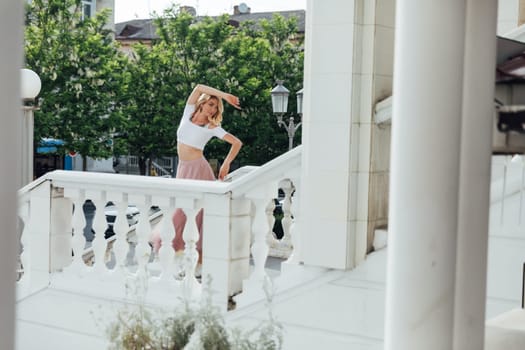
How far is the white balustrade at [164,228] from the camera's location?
4.41 meters

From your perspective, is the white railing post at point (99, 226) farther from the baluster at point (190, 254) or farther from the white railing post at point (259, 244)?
the white railing post at point (259, 244)

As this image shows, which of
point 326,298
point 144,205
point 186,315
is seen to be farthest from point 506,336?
point 144,205

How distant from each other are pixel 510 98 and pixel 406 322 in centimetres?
59

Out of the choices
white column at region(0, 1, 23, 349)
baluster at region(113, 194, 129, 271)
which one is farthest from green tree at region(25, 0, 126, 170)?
white column at region(0, 1, 23, 349)

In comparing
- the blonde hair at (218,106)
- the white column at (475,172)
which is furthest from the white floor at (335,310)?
the white column at (475,172)

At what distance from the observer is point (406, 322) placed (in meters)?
1.94

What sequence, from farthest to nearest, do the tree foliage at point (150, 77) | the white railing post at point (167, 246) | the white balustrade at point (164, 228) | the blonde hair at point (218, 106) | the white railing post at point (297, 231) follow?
→ 1. the tree foliage at point (150, 77)
2. the blonde hair at point (218, 106)
3. the white railing post at point (167, 246)
4. the white balustrade at point (164, 228)
5. the white railing post at point (297, 231)

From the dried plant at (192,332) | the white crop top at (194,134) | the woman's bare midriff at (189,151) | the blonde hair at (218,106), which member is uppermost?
the blonde hair at (218,106)

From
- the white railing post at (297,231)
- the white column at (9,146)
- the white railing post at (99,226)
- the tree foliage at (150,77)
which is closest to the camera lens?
the white column at (9,146)

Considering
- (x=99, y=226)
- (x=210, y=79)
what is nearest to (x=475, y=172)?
(x=99, y=226)

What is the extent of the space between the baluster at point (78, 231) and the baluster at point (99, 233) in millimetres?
77

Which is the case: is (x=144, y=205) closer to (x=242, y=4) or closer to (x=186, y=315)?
(x=186, y=315)

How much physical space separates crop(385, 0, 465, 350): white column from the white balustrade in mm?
2337

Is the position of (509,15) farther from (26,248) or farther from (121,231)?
(26,248)
